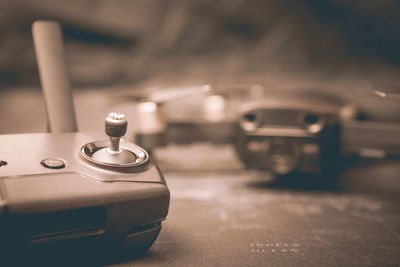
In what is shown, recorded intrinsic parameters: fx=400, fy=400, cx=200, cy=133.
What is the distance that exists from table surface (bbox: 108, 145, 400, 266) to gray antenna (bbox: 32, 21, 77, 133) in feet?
0.60

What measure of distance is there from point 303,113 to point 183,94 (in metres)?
0.23

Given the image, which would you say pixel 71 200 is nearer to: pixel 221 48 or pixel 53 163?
pixel 53 163

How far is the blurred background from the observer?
99cm

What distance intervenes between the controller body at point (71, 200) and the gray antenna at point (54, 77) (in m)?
0.10

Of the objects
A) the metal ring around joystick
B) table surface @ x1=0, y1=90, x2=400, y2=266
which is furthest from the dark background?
the metal ring around joystick

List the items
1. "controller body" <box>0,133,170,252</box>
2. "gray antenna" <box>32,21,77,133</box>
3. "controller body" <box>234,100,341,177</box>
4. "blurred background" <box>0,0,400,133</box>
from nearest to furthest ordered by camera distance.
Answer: "controller body" <box>0,133,170,252</box>, "gray antenna" <box>32,21,77,133</box>, "controller body" <box>234,100,341,177</box>, "blurred background" <box>0,0,400,133</box>

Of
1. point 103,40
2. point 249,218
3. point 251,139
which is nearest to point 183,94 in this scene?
point 251,139

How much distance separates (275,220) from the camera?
52 centimetres

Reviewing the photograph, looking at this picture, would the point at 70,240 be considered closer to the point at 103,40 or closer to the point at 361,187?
the point at 361,187

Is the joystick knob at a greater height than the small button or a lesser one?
greater

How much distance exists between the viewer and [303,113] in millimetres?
607

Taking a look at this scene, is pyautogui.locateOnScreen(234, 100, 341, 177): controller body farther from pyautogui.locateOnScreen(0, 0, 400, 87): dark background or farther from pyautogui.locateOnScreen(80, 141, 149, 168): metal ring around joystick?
pyautogui.locateOnScreen(0, 0, 400, 87): dark background

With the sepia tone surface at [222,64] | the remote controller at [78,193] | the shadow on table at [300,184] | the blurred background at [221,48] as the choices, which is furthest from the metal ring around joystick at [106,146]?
the blurred background at [221,48]

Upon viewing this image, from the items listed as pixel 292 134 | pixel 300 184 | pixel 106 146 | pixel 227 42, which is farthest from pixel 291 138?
pixel 227 42
